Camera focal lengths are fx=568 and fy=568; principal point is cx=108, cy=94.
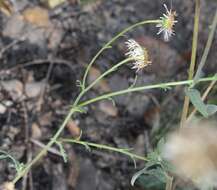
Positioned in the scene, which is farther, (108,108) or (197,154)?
(108,108)

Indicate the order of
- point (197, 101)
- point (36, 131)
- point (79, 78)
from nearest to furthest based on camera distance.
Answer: point (197, 101)
point (36, 131)
point (79, 78)

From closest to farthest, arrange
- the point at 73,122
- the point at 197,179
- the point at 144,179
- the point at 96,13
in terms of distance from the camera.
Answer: the point at 197,179 → the point at 144,179 → the point at 73,122 → the point at 96,13

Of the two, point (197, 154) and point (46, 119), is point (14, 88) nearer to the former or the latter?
point (46, 119)

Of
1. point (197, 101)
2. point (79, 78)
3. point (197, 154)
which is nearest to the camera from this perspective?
point (197, 154)

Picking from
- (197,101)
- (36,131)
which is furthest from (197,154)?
(36,131)

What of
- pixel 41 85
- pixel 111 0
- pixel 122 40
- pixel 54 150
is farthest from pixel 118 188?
pixel 111 0

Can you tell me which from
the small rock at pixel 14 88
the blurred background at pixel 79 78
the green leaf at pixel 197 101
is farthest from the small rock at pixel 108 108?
the green leaf at pixel 197 101

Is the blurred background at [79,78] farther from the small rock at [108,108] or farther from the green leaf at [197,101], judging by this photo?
the green leaf at [197,101]

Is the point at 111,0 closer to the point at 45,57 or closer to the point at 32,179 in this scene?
the point at 45,57
